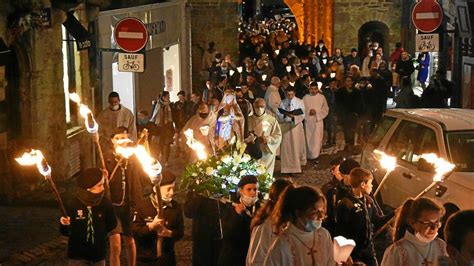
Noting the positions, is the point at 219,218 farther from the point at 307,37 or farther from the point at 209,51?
the point at 307,37

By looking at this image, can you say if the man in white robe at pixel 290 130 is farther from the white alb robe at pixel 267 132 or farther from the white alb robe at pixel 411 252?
the white alb robe at pixel 411 252

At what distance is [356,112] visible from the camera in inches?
842

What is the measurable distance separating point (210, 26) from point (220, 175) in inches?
903

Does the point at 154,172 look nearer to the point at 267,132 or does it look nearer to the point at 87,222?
the point at 87,222

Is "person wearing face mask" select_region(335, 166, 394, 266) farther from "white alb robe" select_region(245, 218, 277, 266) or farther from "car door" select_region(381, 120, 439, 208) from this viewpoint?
"car door" select_region(381, 120, 439, 208)

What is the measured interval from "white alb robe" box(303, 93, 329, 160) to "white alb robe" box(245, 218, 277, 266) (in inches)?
503

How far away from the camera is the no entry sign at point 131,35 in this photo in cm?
1731

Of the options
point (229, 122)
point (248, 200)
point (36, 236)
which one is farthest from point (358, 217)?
point (229, 122)

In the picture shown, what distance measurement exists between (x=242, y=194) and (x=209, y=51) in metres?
21.9

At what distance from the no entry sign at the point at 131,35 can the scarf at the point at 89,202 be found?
8526 millimetres

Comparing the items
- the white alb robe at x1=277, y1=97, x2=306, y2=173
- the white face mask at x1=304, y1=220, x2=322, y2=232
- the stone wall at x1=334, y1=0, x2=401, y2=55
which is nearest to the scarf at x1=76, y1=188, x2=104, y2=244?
the white face mask at x1=304, y1=220, x2=322, y2=232

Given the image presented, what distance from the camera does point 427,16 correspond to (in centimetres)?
2058

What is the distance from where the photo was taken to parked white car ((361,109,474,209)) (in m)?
11.4

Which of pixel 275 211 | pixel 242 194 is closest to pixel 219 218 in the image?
pixel 242 194
